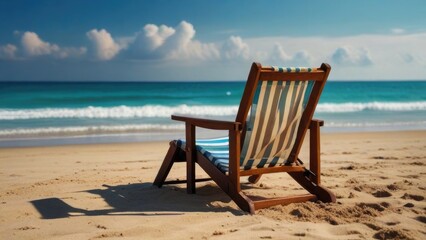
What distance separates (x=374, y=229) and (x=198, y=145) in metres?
1.81

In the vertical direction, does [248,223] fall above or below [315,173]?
below

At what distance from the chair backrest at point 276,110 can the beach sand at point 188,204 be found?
18.8 inches

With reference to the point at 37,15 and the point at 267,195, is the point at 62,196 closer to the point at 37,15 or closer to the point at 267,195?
the point at 267,195

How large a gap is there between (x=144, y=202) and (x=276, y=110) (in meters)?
1.47

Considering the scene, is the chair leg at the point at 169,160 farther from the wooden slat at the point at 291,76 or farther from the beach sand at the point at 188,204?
the wooden slat at the point at 291,76

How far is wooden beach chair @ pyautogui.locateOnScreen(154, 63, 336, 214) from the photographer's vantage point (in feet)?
11.7

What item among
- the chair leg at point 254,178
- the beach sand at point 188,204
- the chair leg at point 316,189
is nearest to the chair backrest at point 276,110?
the chair leg at point 316,189

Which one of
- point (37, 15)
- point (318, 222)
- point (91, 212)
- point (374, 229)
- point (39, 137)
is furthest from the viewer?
point (37, 15)

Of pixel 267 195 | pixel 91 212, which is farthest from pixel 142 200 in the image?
pixel 267 195

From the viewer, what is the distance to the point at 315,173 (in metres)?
4.13

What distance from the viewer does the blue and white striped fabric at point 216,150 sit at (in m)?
3.91

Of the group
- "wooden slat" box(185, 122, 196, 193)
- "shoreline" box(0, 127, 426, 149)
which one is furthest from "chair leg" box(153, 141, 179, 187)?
"shoreline" box(0, 127, 426, 149)

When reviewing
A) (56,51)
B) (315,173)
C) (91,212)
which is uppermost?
(56,51)

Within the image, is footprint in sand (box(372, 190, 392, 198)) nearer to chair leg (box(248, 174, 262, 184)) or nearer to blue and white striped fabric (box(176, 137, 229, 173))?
chair leg (box(248, 174, 262, 184))
